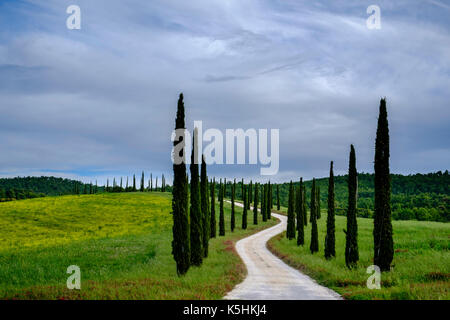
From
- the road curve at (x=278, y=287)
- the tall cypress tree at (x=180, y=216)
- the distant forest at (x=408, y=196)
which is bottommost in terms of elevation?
the distant forest at (x=408, y=196)

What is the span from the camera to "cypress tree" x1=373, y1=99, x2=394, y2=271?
2231 centimetres

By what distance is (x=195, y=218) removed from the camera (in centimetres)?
2642

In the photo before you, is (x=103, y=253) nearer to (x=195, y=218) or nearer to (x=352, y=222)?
(x=195, y=218)

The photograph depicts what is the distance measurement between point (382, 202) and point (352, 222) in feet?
13.0

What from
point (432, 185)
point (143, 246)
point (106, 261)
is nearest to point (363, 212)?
point (432, 185)

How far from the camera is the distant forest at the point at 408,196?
10527 centimetres

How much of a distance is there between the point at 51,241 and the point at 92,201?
43906 mm

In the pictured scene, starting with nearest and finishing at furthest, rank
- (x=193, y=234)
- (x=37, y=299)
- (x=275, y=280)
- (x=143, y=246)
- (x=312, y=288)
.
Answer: (x=37, y=299), (x=312, y=288), (x=275, y=280), (x=193, y=234), (x=143, y=246)

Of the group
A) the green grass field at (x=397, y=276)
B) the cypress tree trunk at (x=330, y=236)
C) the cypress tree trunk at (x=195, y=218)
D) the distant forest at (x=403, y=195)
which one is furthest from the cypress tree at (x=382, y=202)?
the distant forest at (x=403, y=195)

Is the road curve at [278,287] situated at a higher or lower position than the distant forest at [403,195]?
higher

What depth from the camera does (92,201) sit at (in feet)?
290

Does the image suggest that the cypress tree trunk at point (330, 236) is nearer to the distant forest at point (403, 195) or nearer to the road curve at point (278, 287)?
the road curve at point (278, 287)

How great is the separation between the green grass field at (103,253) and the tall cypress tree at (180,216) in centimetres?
96
